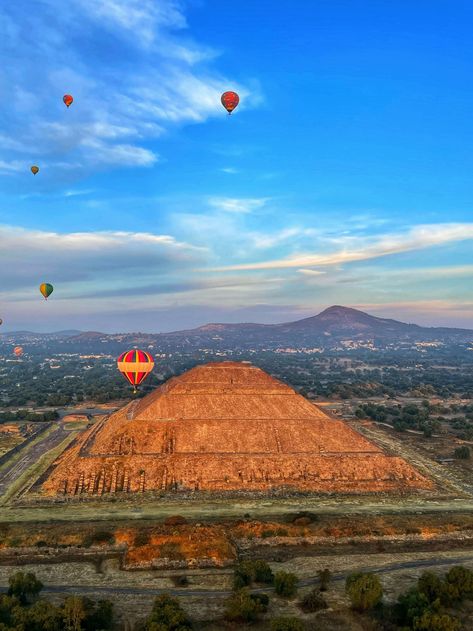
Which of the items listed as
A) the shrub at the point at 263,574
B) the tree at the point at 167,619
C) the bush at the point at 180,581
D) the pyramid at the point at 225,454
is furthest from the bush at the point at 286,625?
the pyramid at the point at 225,454

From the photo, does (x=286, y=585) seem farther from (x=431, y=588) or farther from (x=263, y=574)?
(x=431, y=588)

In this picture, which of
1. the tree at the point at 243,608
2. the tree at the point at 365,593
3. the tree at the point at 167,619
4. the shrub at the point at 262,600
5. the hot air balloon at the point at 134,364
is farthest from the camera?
the hot air balloon at the point at 134,364

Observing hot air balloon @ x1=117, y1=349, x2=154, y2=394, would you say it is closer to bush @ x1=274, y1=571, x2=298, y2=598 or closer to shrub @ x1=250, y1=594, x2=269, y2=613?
bush @ x1=274, y1=571, x2=298, y2=598

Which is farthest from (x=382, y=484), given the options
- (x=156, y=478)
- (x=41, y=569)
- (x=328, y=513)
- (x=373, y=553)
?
(x=41, y=569)

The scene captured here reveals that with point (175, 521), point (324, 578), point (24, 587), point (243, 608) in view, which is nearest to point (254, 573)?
point (324, 578)

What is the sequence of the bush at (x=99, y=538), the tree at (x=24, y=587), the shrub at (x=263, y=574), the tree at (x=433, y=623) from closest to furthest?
the tree at (x=433, y=623) → the tree at (x=24, y=587) → the shrub at (x=263, y=574) → the bush at (x=99, y=538)

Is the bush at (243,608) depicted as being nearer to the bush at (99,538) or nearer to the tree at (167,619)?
the tree at (167,619)

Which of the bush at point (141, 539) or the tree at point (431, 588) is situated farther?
the bush at point (141, 539)

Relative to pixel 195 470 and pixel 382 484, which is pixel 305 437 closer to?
pixel 382 484
